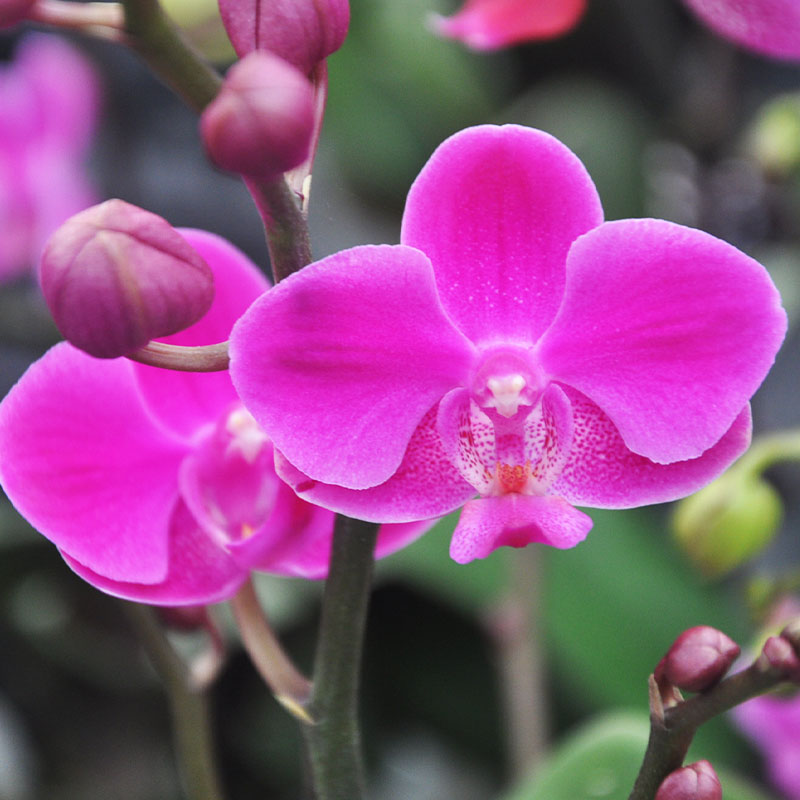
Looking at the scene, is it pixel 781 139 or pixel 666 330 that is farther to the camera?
pixel 781 139

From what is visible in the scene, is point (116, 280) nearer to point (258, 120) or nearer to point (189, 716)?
point (258, 120)

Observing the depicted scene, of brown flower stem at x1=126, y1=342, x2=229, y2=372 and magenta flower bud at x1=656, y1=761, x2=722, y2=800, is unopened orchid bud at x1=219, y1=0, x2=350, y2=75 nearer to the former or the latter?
brown flower stem at x1=126, y1=342, x2=229, y2=372

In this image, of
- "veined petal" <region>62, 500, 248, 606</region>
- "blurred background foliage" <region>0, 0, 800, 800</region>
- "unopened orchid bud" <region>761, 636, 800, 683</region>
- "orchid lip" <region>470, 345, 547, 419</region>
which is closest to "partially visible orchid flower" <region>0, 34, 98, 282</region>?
"blurred background foliage" <region>0, 0, 800, 800</region>

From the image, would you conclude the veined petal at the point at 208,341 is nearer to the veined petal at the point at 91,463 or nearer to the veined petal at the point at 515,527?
the veined petal at the point at 91,463

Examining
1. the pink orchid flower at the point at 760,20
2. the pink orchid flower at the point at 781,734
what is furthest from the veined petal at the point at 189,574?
the pink orchid flower at the point at 781,734

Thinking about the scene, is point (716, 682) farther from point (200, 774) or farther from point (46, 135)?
point (46, 135)

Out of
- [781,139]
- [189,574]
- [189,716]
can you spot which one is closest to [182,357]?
[189,574]

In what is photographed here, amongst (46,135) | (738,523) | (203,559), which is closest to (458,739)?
(738,523)
